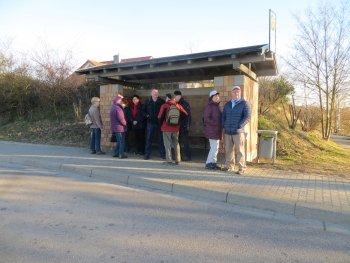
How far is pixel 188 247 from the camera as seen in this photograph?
320 cm

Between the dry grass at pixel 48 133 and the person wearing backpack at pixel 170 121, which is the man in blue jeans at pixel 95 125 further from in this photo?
the person wearing backpack at pixel 170 121

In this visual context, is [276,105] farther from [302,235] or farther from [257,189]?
[302,235]

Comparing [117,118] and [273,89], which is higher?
[273,89]

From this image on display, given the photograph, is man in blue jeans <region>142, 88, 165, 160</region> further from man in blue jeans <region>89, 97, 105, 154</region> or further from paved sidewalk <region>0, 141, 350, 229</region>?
man in blue jeans <region>89, 97, 105, 154</region>

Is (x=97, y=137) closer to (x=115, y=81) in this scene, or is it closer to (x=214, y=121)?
(x=115, y=81)

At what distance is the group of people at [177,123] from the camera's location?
241 inches

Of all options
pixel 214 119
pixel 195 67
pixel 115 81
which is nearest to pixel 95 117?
pixel 115 81

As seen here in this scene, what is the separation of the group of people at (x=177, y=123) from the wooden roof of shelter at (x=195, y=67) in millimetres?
834

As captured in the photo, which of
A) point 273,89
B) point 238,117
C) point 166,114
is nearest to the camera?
point 238,117

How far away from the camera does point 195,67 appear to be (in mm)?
7301

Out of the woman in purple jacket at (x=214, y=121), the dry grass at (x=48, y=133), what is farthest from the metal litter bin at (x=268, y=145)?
the dry grass at (x=48, y=133)

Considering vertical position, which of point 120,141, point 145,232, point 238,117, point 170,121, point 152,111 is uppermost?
point 152,111

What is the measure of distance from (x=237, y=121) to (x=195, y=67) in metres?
2.14

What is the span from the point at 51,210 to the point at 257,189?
3642 millimetres
